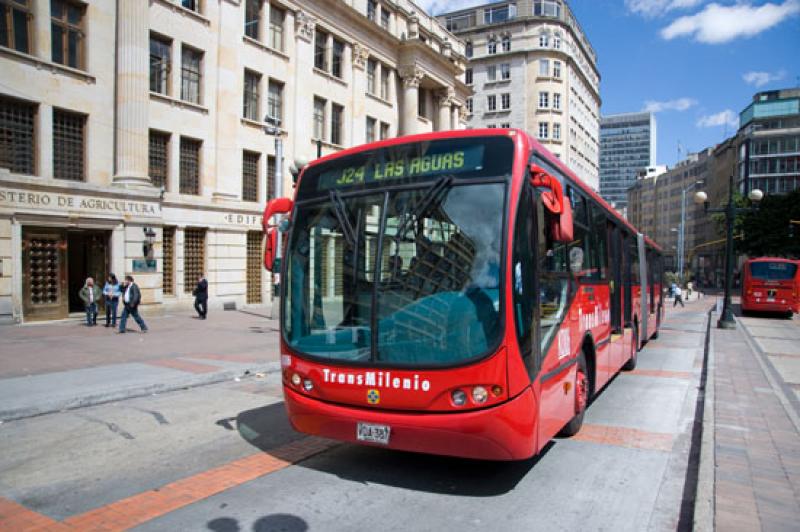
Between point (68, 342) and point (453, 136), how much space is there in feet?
44.5

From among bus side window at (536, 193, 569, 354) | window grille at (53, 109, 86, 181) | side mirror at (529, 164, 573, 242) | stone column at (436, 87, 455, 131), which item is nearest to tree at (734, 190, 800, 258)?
stone column at (436, 87, 455, 131)

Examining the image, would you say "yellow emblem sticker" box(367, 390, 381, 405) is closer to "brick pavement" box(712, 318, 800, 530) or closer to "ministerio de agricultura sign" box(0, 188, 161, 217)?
"brick pavement" box(712, 318, 800, 530)

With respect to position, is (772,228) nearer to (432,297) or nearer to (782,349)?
(782,349)

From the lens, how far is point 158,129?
75.5 ft

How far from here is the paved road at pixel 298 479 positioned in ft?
14.8

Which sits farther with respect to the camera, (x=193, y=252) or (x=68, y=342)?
(x=193, y=252)

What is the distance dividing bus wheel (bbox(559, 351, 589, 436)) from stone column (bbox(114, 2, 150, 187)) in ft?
62.5

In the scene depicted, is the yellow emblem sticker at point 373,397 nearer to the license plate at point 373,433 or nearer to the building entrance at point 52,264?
the license plate at point 373,433

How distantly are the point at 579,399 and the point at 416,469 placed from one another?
85.0 inches

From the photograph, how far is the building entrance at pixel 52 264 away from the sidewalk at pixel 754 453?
1942cm

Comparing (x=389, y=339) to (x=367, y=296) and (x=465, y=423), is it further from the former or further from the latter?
(x=465, y=423)

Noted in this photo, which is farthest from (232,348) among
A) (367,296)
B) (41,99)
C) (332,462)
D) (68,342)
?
(41,99)

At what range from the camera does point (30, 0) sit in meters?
19.0

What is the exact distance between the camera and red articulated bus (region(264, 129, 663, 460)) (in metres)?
4.62
